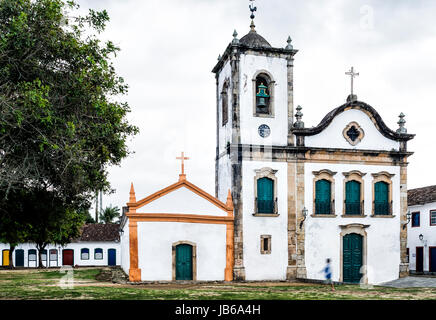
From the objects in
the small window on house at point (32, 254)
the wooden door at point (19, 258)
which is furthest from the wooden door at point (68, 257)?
the wooden door at point (19, 258)

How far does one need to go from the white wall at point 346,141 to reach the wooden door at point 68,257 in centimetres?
3034

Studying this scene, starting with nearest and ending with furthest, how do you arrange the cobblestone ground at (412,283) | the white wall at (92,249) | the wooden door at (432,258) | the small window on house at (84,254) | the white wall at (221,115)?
1. the cobblestone ground at (412,283)
2. the white wall at (221,115)
3. the wooden door at (432,258)
4. the white wall at (92,249)
5. the small window on house at (84,254)

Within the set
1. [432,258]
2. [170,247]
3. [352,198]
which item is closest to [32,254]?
[170,247]

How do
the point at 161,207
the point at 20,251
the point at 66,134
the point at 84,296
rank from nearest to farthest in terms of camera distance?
the point at 66,134
the point at 84,296
the point at 161,207
the point at 20,251

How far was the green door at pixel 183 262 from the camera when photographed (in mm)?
20922

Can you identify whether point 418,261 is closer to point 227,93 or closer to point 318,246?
point 318,246

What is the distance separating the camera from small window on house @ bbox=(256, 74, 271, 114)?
2280 centimetres

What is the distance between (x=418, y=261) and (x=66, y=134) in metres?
25.4

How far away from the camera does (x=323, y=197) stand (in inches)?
911

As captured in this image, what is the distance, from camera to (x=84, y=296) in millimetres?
14070

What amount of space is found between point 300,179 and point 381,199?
4255 millimetres

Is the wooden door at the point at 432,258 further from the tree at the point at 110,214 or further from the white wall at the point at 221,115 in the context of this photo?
the tree at the point at 110,214

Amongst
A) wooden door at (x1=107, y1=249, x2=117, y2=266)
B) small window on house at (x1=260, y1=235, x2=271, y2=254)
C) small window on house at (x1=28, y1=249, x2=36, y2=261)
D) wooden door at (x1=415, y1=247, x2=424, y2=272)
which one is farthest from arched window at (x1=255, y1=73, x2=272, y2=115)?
small window on house at (x1=28, y1=249, x2=36, y2=261)

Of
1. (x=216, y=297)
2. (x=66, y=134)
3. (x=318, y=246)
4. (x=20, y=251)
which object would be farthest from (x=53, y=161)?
(x=20, y=251)
